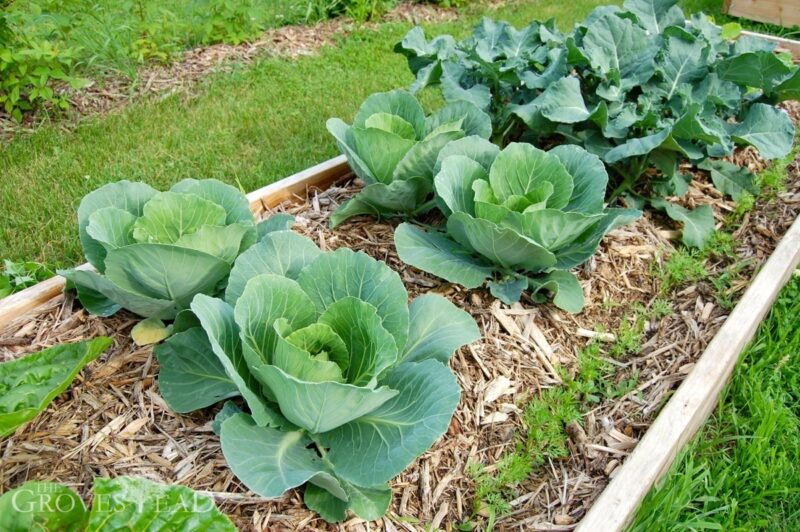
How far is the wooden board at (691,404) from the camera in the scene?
191 centimetres

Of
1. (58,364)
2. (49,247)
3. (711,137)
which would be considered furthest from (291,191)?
(711,137)

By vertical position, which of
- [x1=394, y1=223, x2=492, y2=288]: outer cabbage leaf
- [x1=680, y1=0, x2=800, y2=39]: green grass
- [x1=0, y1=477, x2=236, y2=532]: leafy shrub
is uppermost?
[x1=0, y1=477, x2=236, y2=532]: leafy shrub

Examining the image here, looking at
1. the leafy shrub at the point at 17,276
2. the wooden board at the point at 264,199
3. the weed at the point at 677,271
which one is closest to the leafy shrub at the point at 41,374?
the wooden board at the point at 264,199

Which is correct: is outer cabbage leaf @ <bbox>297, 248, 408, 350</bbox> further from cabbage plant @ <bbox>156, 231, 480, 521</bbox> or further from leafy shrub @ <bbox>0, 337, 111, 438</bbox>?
leafy shrub @ <bbox>0, 337, 111, 438</bbox>

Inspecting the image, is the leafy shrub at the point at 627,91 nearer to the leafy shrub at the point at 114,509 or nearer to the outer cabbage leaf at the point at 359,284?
the outer cabbage leaf at the point at 359,284

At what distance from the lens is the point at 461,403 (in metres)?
2.18

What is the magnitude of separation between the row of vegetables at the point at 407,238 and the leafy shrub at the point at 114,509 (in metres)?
0.14

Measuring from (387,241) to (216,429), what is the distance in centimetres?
114

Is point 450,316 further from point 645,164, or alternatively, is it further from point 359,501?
point 645,164

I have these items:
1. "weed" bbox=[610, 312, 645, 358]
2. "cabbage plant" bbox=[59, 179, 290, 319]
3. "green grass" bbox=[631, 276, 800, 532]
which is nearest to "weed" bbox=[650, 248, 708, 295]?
"weed" bbox=[610, 312, 645, 358]

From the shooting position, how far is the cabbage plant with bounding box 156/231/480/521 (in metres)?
1.63

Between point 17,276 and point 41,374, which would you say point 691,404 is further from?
point 17,276

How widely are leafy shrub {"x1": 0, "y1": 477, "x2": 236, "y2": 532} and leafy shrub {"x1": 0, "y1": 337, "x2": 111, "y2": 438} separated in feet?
0.80

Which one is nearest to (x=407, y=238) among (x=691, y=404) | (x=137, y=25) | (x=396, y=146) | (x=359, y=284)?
(x=396, y=146)
